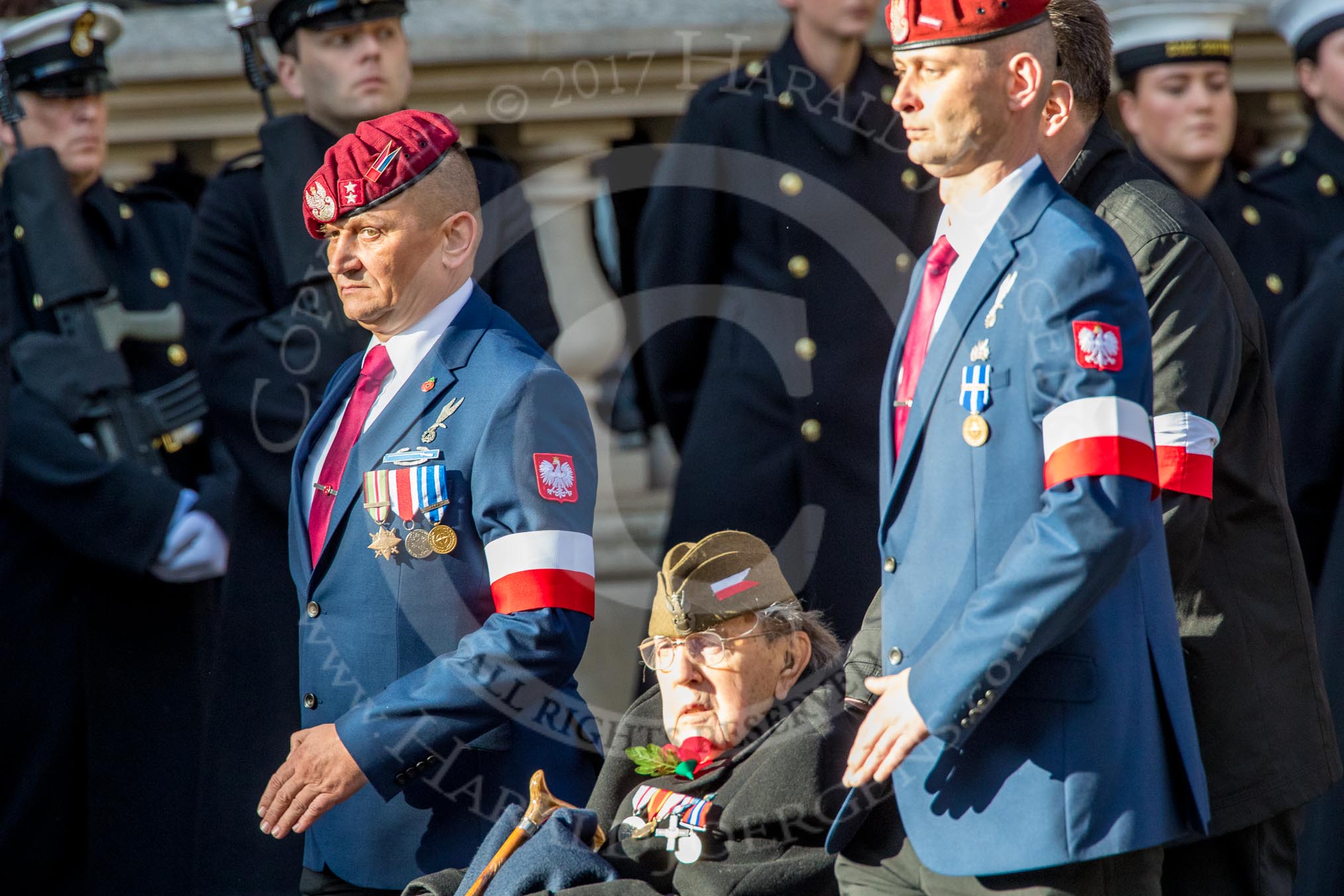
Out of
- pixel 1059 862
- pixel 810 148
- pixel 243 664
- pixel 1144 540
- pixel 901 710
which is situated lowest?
pixel 243 664

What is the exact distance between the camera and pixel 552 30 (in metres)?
6.17

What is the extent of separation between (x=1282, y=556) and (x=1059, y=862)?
95 cm

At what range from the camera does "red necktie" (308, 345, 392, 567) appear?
10.7 ft

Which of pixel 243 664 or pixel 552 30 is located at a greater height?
pixel 552 30

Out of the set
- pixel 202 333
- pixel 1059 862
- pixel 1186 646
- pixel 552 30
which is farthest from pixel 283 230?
pixel 1059 862

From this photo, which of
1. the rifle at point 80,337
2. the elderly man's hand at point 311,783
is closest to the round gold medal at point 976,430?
the elderly man's hand at point 311,783

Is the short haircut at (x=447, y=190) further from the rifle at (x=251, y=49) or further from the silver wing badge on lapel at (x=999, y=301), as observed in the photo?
the rifle at (x=251, y=49)

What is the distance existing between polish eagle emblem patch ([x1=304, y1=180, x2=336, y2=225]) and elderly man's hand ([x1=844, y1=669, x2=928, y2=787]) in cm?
122

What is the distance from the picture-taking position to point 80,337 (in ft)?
16.9

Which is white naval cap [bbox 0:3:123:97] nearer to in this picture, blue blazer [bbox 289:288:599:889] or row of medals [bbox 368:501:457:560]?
blue blazer [bbox 289:288:599:889]

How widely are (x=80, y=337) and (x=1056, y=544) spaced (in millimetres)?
3421

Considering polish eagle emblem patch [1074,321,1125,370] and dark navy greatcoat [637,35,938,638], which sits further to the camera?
dark navy greatcoat [637,35,938,638]

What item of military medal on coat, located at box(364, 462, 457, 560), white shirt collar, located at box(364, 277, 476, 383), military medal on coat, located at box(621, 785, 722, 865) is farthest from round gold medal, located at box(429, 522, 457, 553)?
military medal on coat, located at box(621, 785, 722, 865)

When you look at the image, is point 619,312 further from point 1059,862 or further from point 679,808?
point 1059,862
